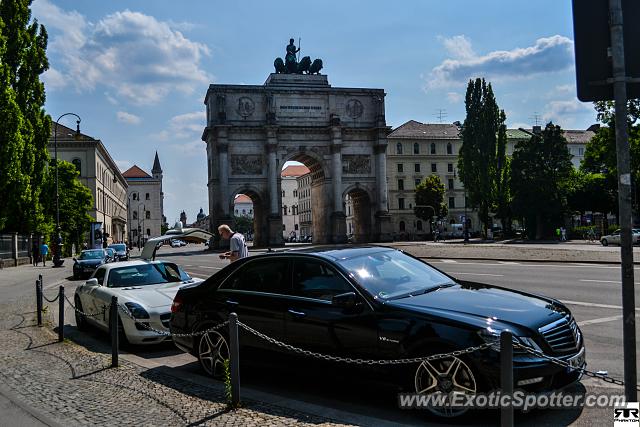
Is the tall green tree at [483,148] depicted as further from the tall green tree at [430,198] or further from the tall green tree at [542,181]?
the tall green tree at [430,198]

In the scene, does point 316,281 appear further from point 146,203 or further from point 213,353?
point 146,203

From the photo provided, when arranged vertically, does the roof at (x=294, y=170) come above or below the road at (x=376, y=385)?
above

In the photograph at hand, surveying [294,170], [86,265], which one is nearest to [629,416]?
[86,265]

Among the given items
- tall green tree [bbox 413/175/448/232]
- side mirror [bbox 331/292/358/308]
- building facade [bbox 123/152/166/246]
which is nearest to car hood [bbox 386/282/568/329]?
side mirror [bbox 331/292/358/308]

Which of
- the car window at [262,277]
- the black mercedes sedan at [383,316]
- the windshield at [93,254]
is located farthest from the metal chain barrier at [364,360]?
the windshield at [93,254]

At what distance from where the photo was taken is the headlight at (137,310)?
9930 mm

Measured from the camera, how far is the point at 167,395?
6699 mm

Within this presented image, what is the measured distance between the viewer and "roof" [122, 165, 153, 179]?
173 metres

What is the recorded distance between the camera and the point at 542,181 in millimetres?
67375

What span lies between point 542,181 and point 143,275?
6258 cm

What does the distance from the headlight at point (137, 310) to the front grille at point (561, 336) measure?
22.0 feet

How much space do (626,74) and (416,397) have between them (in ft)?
10.8

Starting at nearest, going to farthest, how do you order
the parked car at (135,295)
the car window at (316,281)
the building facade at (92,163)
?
the car window at (316,281) → the parked car at (135,295) → the building facade at (92,163)

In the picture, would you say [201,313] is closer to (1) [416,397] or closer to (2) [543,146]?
(1) [416,397]
